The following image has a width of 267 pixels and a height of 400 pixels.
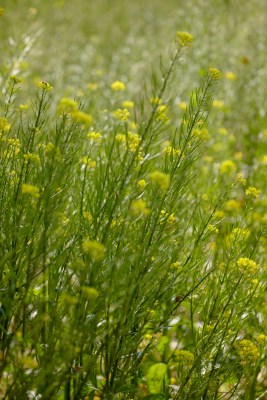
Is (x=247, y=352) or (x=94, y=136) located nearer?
(x=247, y=352)

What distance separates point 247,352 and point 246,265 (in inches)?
13.6

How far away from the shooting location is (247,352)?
2.14m

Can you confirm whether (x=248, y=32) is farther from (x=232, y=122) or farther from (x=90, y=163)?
(x=90, y=163)

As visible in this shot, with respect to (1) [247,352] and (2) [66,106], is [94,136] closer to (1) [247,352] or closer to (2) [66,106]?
(2) [66,106]

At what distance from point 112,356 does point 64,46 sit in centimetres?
519

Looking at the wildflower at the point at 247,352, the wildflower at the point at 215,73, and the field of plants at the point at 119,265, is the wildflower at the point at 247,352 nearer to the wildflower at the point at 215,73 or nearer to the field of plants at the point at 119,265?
the field of plants at the point at 119,265

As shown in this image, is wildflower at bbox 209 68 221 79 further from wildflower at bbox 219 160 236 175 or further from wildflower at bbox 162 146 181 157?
wildflower at bbox 219 160 236 175

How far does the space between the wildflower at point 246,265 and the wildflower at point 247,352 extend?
295 millimetres

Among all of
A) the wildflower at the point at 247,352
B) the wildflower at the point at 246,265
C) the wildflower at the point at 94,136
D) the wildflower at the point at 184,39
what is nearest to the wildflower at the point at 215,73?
the wildflower at the point at 184,39

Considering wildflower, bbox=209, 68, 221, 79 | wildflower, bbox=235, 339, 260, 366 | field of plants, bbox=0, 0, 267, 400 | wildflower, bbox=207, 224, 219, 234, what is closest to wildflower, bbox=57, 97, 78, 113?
field of plants, bbox=0, 0, 267, 400

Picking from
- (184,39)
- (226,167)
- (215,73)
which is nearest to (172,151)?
(215,73)

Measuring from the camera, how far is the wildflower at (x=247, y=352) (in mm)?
2143

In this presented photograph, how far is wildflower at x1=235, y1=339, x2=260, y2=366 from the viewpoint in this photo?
7.03ft

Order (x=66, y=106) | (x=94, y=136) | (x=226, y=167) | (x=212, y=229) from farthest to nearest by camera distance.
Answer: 1. (x=226, y=167)
2. (x=94, y=136)
3. (x=212, y=229)
4. (x=66, y=106)
